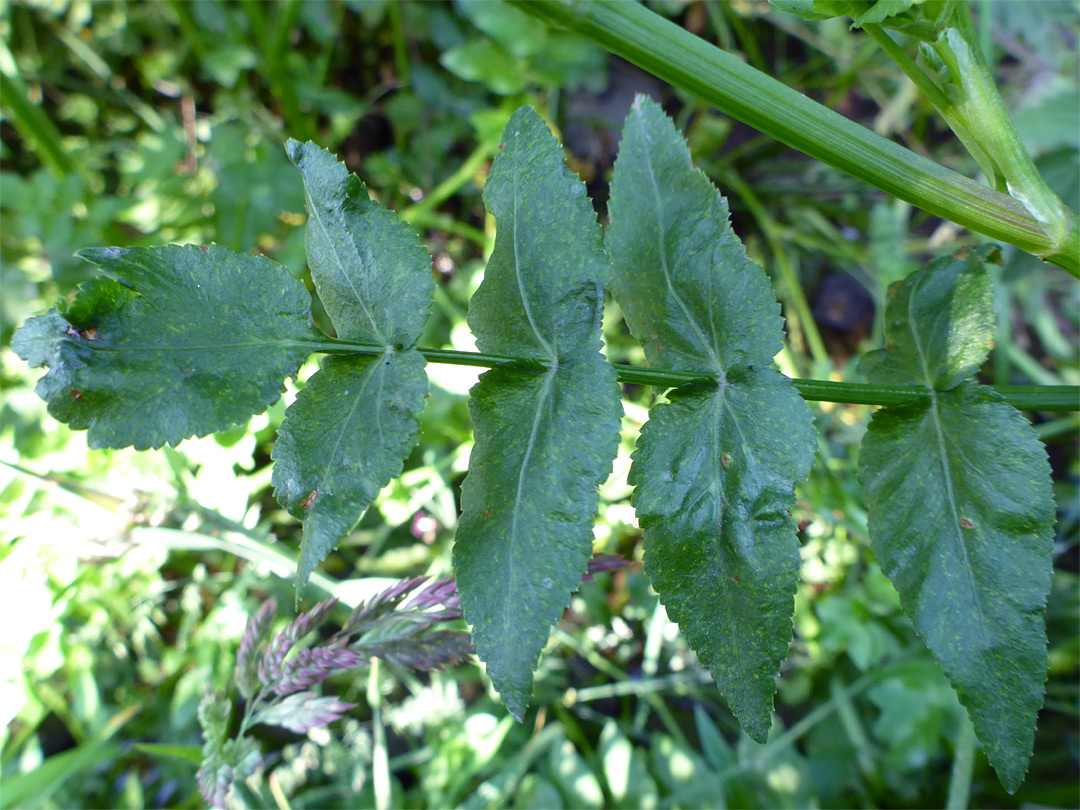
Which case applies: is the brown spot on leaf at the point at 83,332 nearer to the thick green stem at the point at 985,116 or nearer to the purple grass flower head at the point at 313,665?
the purple grass flower head at the point at 313,665

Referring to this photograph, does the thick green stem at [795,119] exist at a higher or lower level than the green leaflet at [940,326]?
higher

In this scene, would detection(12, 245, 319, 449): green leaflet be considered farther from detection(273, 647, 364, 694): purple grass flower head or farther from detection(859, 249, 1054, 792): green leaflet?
detection(859, 249, 1054, 792): green leaflet

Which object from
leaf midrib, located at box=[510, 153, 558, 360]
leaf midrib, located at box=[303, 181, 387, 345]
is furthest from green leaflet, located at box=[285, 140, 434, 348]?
leaf midrib, located at box=[510, 153, 558, 360]

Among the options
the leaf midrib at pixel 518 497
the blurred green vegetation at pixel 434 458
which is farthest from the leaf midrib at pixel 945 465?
the leaf midrib at pixel 518 497

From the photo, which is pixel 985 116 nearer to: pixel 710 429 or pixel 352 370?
pixel 710 429

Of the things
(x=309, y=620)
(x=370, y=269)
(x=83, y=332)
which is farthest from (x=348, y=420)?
(x=309, y=620)

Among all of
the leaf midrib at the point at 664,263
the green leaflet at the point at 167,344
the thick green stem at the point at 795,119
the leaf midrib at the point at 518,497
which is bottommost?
the leaf midrib at the point at 518,497

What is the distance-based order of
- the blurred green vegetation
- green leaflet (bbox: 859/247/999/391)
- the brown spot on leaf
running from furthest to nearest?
1. the blurred green vegetation
2. green leaflet (bbox: 859/247/999/391)
3. the brown spot on leaf
